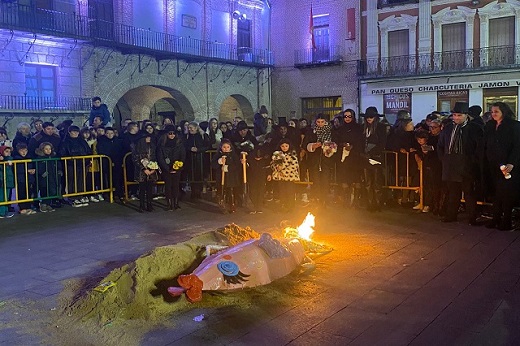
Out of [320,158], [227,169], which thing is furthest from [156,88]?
[320,158]

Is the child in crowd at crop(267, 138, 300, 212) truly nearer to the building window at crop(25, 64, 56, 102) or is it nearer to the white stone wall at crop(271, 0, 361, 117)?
the building window at crop(25, 64, 56, 102)

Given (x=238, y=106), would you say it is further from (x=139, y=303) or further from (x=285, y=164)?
(x=139, y=303)

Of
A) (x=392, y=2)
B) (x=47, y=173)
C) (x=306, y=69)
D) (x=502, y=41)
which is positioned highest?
(x=392, y=2)

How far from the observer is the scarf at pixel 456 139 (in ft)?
30.2

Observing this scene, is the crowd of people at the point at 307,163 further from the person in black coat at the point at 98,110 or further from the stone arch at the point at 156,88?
the stone arch at the point at 156,88

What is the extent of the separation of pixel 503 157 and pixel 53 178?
8.87 m

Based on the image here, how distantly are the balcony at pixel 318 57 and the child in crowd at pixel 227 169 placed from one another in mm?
21214

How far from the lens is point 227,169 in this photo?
10906 millimetres

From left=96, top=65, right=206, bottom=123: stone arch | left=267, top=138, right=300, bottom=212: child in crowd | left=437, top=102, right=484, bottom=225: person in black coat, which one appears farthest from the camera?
left=96, top=65, right=206, bottom=123: stone arch

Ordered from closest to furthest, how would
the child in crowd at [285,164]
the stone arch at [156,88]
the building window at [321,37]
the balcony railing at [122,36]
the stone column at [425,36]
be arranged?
the child in crowd at [285,164] < the balcony railing at [122,36] < the stone arch at [156,88] < the stone column at [425,36] < the building window at [321,37]

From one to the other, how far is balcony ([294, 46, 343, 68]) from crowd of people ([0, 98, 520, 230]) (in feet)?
62.9

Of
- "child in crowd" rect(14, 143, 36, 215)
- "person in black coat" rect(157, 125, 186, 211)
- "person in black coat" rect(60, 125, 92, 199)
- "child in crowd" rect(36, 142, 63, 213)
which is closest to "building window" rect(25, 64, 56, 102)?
"person in black coat" rect(60, 125, 92, 199)

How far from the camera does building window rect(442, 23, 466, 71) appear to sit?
91.0 ft

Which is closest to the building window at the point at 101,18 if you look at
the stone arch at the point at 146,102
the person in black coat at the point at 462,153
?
the stone arch at the point at 146,102
